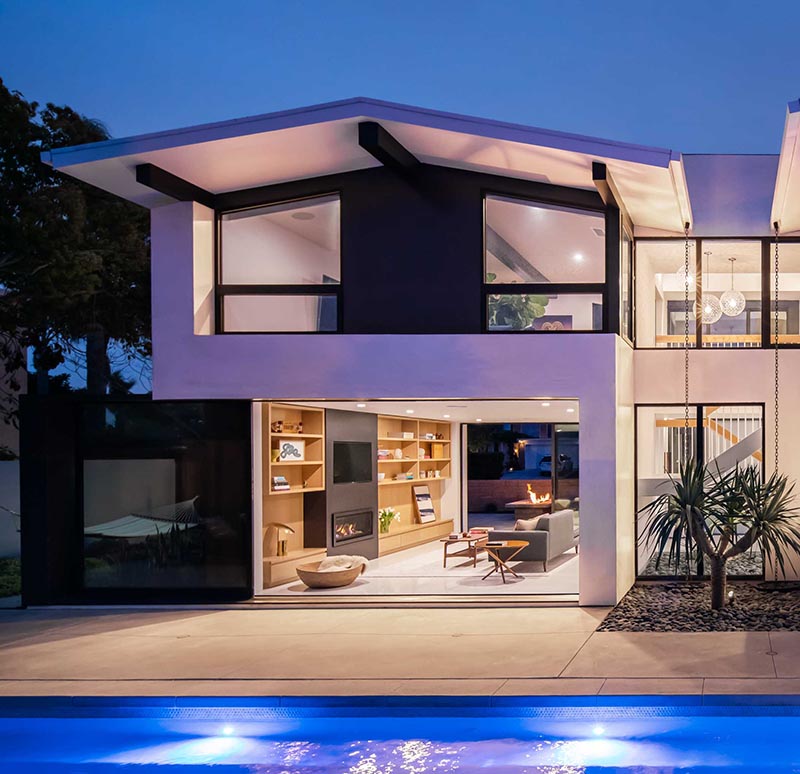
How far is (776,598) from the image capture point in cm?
1048

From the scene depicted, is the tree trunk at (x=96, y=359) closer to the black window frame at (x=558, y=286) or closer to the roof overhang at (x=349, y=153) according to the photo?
the roof overhang at (x=349, y=153)

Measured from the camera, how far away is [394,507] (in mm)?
16984

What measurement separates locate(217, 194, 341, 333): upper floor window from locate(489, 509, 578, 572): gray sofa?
4.71 metres

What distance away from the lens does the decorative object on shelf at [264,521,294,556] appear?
12.2 m

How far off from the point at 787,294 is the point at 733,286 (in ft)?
2.17

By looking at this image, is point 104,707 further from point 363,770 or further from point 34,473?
point 34,473

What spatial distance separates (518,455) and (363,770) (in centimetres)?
1923

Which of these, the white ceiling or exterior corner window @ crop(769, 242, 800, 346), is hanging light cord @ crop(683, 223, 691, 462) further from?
the white ceiling

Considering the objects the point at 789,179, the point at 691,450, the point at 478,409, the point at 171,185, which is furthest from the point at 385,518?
the point at 789,179

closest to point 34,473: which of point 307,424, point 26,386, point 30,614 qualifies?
point 30,614

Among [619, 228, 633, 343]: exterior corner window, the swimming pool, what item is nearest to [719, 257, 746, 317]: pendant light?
[619, 228, 633, 343]: exterior corner window

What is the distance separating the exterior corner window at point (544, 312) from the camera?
34.2 ft

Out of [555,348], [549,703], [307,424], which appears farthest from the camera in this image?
[307,424]

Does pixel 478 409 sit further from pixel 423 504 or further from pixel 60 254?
pixel 60 254
